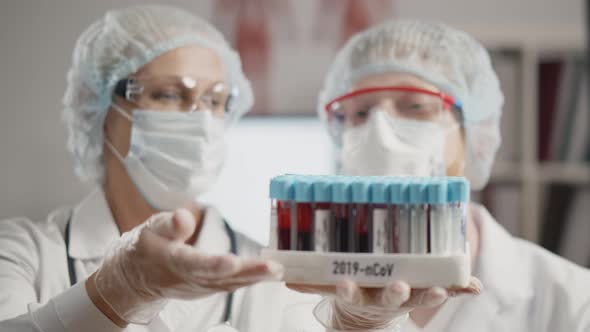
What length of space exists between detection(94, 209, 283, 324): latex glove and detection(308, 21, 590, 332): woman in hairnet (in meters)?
0.52

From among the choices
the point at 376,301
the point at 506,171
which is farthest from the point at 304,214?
the point at 506,171

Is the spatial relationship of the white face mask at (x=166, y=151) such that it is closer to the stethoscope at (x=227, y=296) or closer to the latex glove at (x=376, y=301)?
the stethoscope at (x=227, y=296)

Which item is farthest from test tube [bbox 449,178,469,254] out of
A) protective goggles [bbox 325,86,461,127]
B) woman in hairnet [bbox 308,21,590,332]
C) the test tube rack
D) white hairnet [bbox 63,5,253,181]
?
white hairnet [bbox 63,5,253,181]

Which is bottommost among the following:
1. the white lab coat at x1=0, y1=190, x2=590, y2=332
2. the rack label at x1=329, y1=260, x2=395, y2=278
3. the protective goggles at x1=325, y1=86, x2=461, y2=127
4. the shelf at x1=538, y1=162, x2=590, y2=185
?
the shelf at x1=538, y1=162, x2=590, y2=185

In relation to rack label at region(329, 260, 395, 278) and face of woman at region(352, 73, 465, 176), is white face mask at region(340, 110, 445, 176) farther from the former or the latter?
rack label at region(329, 260, 395, 278)

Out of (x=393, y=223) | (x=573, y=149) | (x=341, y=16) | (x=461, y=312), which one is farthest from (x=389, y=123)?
(x=573, y=149)

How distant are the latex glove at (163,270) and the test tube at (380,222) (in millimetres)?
122

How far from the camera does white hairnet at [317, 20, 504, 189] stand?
1336 mm

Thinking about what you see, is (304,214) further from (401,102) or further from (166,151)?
(401,102)

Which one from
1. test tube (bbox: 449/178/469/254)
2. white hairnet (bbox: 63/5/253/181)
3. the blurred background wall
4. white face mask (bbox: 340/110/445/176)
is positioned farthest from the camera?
the blurred background wall

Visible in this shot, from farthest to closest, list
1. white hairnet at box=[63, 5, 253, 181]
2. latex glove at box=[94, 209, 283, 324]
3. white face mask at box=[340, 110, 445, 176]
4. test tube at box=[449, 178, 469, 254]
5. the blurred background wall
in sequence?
the blurred background wall → white face mask at box=[340, 110, 445, 176] → white hairnet at box=[63, 5, 253, 181] → test tube at box=[449, 178, 469, 254] → latex glove at box=[94, 209, 283, 324]

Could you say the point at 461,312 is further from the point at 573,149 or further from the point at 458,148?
the point at 573,149

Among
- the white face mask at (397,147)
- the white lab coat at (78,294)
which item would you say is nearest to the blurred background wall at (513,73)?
the white face mask at (397,147)

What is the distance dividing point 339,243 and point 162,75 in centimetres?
54
